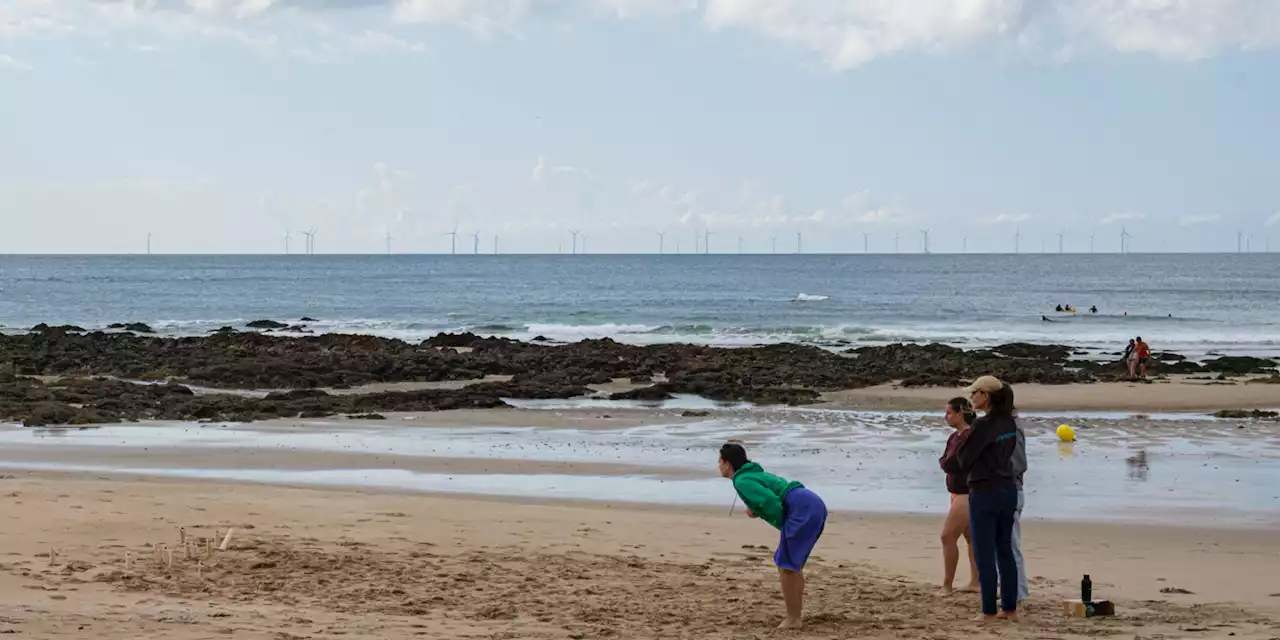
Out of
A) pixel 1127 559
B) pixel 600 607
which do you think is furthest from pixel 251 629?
pixel 1127 559

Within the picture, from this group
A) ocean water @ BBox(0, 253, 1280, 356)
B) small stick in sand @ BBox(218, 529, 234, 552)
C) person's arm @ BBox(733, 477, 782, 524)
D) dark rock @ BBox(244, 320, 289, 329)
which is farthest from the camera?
dark rock @ BBox(244, 320, 289, 329)

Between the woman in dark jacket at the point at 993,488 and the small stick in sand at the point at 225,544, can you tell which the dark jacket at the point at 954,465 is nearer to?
the woman in dark jacket at the point at 993,488

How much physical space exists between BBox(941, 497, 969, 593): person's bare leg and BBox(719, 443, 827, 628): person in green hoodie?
1519 millimetres

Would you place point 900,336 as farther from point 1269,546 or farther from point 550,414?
point 1269,546

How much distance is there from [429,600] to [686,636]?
6.18 feet

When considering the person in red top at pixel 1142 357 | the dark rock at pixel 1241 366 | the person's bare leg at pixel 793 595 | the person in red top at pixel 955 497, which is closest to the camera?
the person's bare leg at pixel 793 595

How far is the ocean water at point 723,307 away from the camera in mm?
50531

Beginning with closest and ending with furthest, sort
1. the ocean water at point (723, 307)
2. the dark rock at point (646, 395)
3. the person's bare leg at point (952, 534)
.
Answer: the person's bare leg at point (952, 534)
the dark rock at point (646, 395)
the ocean water at point (723, 307)

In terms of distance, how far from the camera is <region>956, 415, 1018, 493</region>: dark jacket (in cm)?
772

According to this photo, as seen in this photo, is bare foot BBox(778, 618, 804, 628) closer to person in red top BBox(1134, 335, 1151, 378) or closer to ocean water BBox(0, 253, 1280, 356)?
person in red top BBox(1134, 335, 1151, 378)

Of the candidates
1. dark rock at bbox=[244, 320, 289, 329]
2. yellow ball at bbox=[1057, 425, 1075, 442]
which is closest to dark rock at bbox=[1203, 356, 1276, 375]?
yellow ball at bbox=[1057, 425, 1075, 442]

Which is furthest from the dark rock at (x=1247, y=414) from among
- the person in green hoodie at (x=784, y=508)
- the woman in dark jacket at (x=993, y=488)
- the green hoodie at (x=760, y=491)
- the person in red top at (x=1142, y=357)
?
the green hoodie at (x=760, y=491)

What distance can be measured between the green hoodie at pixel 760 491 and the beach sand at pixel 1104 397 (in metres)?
17.2

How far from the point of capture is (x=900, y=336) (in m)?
48.3
